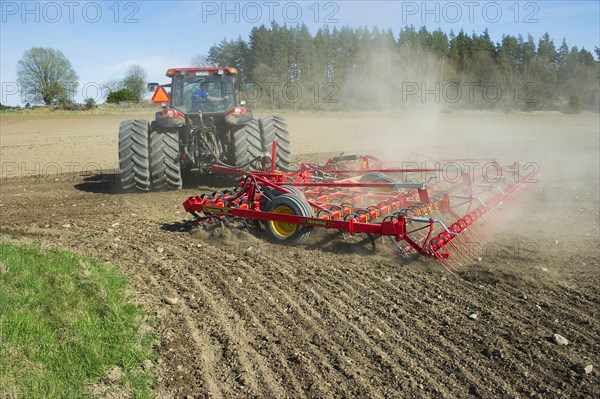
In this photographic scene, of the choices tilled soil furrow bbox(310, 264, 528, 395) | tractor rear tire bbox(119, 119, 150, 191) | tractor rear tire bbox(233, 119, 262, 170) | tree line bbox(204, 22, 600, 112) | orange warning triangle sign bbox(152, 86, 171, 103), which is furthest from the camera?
tree line bbox(204, 22, 600, 112)

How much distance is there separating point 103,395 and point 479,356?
8.05 ft

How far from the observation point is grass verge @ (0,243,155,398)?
3.03m

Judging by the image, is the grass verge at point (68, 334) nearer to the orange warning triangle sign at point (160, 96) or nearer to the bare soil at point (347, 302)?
the bare soil at point (347, 302)

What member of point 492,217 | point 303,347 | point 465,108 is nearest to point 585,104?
point 465,108

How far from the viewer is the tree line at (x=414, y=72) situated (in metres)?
17.2

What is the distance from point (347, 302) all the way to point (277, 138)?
642 cm

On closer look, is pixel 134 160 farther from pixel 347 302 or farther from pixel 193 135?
pixel 347 302

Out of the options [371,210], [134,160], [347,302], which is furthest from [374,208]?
[134,160]

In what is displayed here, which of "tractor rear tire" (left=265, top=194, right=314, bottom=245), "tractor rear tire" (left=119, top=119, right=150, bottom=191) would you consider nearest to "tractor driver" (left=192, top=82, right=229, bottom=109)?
"tractor rear tire" (left=119, top=119, right=150, bottom=191)

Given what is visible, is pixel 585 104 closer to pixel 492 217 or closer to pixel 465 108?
pixel 465 108

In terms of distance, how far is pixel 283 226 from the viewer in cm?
625

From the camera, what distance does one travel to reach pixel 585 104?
1313 inches

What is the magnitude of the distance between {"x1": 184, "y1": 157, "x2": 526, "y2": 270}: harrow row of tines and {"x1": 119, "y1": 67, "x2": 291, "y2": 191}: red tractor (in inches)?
96.3

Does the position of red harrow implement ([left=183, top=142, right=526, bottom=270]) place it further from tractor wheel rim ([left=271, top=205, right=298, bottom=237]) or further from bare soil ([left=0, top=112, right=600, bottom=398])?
bare soil ([left=0, top=112, right=600, bottom=398])
